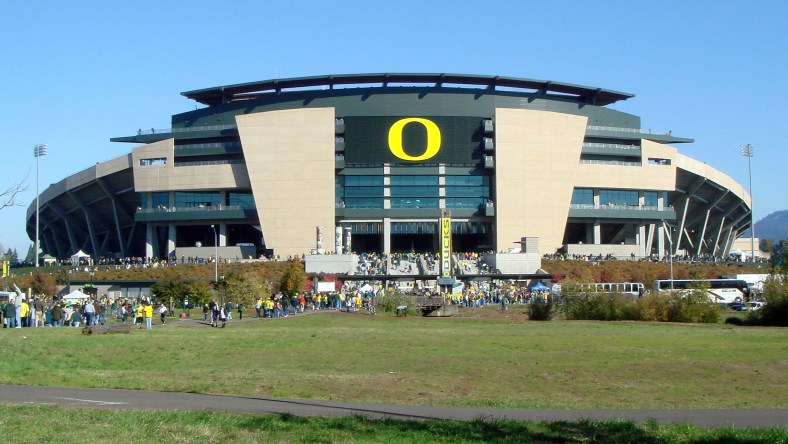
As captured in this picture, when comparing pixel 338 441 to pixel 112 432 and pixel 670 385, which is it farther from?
pixel 670 385

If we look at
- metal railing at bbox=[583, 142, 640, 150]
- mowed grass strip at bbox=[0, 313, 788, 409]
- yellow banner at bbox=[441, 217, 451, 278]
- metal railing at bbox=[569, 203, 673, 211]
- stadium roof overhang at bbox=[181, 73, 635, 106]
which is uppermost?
stadium roof overhang at bbox=[181, 73, 635, 106]

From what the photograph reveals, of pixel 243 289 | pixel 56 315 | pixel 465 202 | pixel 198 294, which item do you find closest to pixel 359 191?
pixel 465 202

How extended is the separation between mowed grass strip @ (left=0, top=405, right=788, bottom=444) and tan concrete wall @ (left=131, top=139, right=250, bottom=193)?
100562mm

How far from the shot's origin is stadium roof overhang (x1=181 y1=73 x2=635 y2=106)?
380 ft

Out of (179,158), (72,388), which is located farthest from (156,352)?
(179,158)

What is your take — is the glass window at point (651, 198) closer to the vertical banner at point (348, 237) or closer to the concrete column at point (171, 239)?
the vertical banner at point (348, 237)

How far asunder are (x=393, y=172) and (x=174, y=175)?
2779 centimetres

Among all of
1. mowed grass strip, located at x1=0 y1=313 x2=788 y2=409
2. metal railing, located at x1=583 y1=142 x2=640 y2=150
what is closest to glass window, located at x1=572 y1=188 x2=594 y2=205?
metal railing, located at x1=583 y1=142 x2=640 y2=150

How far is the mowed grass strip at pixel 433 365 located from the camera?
23.3 m

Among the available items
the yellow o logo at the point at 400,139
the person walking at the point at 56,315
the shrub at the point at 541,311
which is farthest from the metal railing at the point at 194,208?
the shrub at the point at 541,311

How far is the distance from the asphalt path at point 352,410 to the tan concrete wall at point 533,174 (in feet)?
310

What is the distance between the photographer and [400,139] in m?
114

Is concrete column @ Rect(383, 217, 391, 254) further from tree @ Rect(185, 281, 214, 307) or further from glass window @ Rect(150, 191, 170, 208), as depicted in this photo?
tree @ Rect(185, 281, 214, 307)

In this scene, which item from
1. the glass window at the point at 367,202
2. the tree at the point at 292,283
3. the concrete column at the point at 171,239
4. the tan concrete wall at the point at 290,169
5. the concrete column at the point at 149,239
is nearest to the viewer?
the tree at the point at 292,283
